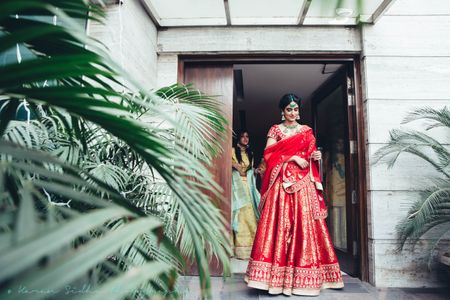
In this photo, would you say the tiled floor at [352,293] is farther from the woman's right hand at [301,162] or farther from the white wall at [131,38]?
the white wall at [131,38]

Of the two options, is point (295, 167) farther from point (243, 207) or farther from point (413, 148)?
point (243, 207)

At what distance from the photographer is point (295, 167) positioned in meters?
3.00

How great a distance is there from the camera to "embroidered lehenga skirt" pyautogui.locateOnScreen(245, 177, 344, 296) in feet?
8.80

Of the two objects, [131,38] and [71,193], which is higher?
[131,38]

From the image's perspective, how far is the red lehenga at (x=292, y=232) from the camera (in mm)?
2693

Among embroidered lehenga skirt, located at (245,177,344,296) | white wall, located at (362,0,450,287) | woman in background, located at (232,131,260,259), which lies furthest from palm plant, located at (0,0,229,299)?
woman in background, located at (232,131,260,259)

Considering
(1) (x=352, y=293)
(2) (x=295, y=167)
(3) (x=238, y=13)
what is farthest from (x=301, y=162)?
(3) (x=238, y=13)

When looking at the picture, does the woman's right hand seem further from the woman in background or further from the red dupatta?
the woman in background

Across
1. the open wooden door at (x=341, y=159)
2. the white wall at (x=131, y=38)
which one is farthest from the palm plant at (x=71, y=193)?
the open wooden door at (x=341, y=159)

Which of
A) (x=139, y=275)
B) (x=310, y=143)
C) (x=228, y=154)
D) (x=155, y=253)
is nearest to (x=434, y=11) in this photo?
(x=310, y=143)

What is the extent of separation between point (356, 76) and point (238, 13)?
54.4 inches

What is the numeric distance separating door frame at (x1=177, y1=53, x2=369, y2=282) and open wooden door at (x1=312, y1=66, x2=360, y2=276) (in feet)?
0.23

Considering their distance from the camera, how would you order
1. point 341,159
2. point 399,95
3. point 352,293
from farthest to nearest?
point 341,159
point 399,95
point 352,293

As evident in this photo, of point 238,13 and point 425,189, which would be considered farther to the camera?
point 238,13
